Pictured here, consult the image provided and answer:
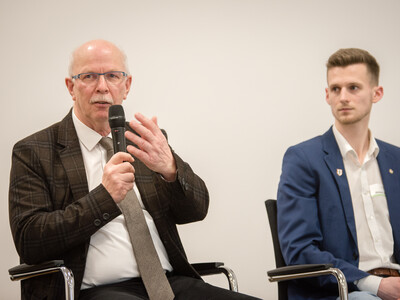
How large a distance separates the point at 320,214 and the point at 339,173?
0.73 ft

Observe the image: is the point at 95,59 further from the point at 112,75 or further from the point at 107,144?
the point at 107,144

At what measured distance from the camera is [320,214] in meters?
2.38

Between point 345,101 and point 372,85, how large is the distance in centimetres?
23

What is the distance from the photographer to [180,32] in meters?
3.57

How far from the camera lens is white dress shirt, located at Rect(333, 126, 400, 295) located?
94.0 inches

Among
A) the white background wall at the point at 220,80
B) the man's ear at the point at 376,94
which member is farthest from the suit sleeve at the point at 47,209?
the man's ear at the point at 376,94

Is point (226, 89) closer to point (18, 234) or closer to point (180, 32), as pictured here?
point (180, 32)

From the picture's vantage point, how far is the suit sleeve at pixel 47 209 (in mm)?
1928

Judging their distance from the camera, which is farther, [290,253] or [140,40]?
[140,40]

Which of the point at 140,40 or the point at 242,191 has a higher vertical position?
the point at 140,40

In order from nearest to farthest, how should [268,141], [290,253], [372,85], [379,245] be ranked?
[290,253] < [379,245] < [372,85] < [268,141]

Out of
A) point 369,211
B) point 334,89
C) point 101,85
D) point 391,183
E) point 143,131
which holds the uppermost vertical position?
point 101,85

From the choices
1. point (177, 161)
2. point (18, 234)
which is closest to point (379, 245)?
point (177, 161)

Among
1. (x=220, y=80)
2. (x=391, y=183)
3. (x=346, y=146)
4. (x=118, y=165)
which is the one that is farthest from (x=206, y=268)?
(x=220, y=80)
